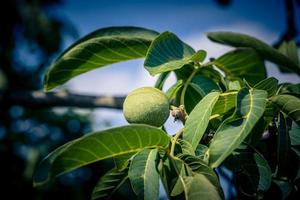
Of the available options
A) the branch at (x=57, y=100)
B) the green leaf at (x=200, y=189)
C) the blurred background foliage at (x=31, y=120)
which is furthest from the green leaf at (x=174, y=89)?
the blurred background foliage at (x=31, y=120)

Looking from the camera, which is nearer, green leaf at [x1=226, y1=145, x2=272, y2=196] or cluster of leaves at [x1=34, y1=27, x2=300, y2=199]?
cluster of leaves at [x1=34, y1=27, x2=300, y2=199]

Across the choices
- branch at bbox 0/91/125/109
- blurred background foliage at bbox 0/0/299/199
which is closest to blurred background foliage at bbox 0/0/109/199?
blurred background foliage at bbox 0/0/299/199

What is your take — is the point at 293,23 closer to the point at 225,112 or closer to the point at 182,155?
the point at 225,112

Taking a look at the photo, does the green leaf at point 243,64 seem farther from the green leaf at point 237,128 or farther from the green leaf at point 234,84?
the green leaf at point 237,128

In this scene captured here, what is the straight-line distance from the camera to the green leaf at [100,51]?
1.05 metres

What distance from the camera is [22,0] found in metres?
10.4

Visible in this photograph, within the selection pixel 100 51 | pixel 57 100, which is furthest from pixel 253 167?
pixel 57 100

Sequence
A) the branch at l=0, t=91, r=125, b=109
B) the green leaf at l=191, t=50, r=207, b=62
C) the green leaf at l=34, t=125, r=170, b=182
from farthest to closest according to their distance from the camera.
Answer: the branch at l=0, t=91, r=125, b=109, the green leaf at l=191, t=50, r=207, b=62, the green leaf at l=34, t=125, r=170, b=182

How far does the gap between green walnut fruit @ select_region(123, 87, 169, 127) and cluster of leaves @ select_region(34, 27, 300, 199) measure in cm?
7

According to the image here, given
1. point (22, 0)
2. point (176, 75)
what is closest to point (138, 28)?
point (176, 75)

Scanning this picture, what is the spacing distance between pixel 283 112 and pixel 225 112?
137 mm

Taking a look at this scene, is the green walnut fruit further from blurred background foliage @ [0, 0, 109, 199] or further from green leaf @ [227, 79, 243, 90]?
blurred background foliage @ [0, 0, 109, 199]

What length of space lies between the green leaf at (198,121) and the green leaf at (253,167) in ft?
0.47

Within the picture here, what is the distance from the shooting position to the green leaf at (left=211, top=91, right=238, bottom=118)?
36.5 inches
